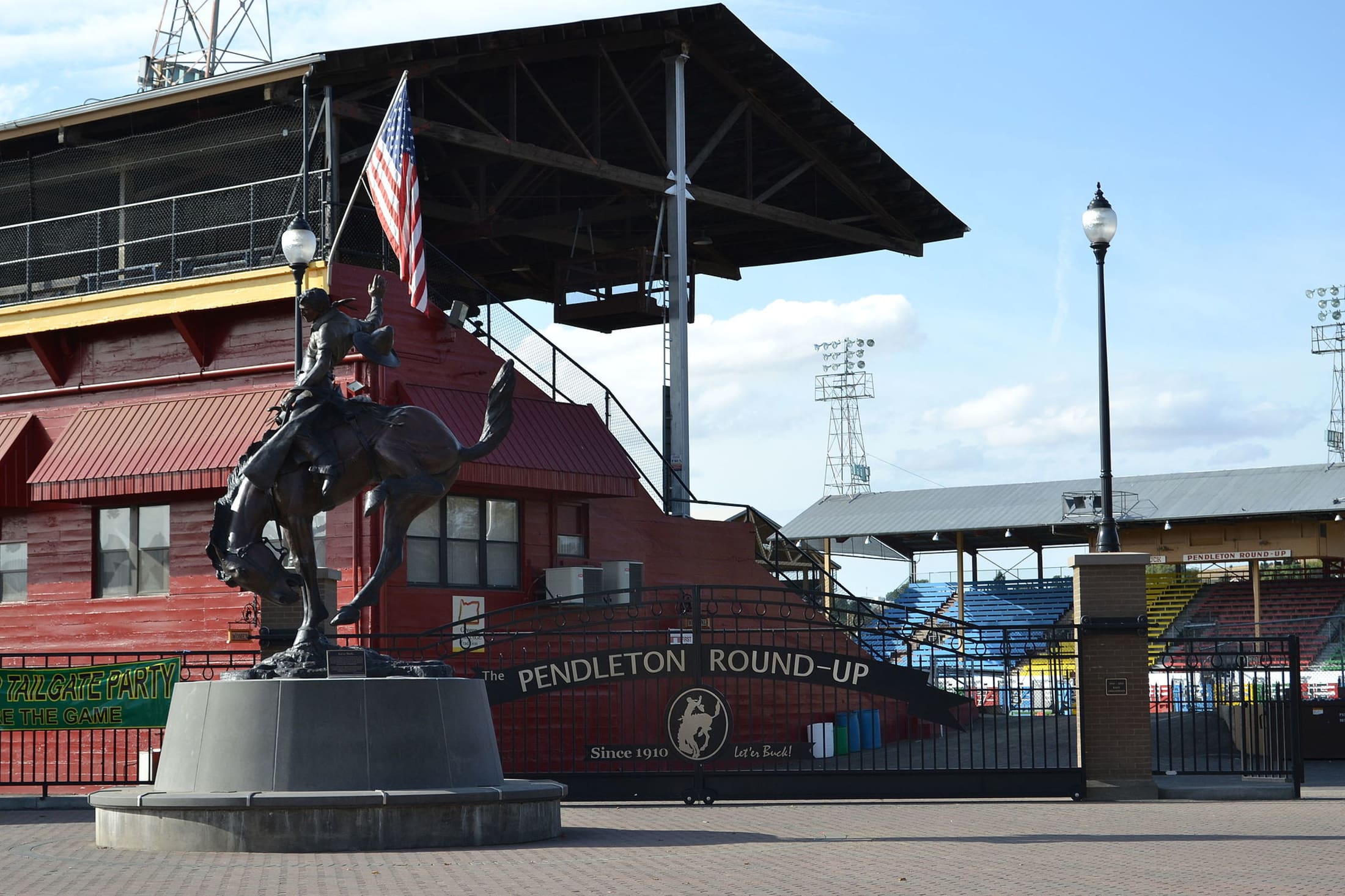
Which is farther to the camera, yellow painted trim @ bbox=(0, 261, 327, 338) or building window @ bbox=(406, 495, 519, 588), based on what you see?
building window @ bbox=(406, 495, 519, 588)

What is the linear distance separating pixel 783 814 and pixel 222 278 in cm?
1237

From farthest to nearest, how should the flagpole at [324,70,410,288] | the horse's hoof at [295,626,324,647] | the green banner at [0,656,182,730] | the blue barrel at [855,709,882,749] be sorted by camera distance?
the blue barrel at [855,709,882,749] < the flagpole at [324,70,410,288] < the green banner at [0,656,182,730] < the horse's hoof at [295,626,324,647]

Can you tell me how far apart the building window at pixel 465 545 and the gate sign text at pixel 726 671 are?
6398 mm

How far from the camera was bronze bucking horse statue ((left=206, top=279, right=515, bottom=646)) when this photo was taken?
14.1 metres

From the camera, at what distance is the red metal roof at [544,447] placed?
23969 millimetres

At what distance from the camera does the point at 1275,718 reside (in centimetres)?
1939

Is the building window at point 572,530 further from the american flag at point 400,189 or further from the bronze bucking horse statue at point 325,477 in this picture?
the bronze bucking horse statue at point 325,477

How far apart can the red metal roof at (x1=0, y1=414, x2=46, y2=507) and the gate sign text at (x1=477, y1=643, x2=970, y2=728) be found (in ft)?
35.2

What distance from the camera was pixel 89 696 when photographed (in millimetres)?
18734

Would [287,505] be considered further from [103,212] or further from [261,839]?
[103,212]

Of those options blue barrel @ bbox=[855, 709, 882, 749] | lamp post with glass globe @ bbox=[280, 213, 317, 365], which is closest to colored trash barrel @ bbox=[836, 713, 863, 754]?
blue barrel @ bbox=[855, 709, 882, 749]

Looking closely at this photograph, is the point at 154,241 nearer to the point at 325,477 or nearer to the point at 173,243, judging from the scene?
the point at 173,243

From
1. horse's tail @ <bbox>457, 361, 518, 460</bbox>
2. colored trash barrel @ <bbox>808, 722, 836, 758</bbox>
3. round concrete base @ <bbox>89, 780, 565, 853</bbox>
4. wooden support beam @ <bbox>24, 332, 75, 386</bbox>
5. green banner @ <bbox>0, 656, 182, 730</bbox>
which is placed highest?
wooden support beam @ <bbox>24, 332, 75, 386</bbox>

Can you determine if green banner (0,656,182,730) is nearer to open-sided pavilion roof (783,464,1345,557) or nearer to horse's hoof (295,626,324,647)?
horse's hoof (295,626,324,647)
